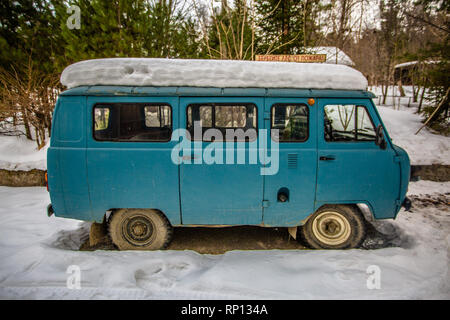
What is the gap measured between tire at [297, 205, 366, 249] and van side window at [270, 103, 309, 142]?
1203mm

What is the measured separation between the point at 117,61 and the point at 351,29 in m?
9.22

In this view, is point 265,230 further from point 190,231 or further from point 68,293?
point 68,293

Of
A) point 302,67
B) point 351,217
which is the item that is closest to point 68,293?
point 351,217

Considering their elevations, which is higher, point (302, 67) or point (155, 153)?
point (302, 67)

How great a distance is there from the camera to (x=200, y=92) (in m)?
3.30

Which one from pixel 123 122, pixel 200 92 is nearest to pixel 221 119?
pixel 200 92

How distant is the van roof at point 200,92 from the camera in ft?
10.8

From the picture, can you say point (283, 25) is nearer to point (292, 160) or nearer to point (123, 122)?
point (292, 160)

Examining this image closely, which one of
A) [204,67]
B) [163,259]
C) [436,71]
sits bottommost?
[163,259]

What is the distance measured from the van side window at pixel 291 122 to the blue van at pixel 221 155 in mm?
14

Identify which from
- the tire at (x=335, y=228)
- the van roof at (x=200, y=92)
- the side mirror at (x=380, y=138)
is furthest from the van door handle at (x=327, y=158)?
the van roof at (x=200, y=92)

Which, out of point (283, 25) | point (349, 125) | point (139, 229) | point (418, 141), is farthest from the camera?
point (283, 25)

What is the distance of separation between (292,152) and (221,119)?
114 centimetres
